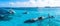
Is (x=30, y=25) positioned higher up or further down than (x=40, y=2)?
further down

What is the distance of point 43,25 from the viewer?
1046mm

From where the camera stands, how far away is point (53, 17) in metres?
1.06

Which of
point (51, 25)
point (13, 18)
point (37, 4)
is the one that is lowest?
point (51, 25)

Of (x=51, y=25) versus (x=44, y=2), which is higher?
(x=44, y=2)

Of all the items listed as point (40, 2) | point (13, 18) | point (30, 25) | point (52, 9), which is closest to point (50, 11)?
point (52, 9)

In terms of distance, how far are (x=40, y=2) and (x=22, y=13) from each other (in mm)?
216

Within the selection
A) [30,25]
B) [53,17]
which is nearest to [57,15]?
[53,17]

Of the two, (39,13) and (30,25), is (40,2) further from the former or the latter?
(30,25)

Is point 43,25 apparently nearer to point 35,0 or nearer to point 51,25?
point 51,25

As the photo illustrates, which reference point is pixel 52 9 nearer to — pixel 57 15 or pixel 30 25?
pixel 57 15

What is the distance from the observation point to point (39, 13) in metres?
1.06

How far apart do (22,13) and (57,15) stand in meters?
0.35

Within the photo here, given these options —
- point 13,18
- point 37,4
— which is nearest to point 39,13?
point 37,4

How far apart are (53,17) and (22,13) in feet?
1.03
